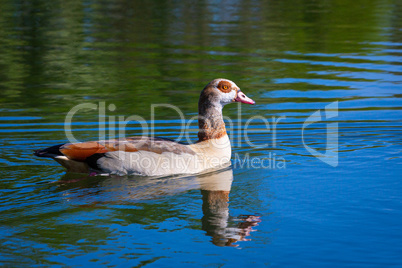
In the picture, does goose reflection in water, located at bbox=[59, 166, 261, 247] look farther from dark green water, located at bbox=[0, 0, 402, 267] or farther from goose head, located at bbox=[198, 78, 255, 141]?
goose head, located at bbox=[198, 78, 255, 141]

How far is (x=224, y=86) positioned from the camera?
10023 millimetres

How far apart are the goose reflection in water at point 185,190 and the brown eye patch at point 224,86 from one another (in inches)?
49.6

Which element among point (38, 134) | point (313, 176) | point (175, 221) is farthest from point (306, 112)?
point (175, 221)

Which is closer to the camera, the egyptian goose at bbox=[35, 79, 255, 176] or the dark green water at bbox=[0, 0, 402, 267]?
the dark green water at bbox=[0, 0, 402, 267]

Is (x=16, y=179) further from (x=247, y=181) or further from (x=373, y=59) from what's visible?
(x=373, y=59)

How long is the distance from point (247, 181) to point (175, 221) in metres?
2.05

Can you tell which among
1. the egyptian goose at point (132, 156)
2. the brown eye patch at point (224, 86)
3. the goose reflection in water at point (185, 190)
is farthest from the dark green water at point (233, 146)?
the brown eye patch at point (224, 86)

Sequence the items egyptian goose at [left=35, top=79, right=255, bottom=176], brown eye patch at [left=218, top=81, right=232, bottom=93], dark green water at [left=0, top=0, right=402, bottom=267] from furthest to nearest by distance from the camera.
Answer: brown eye patch at [left=218, top=81, right=232, bottom=93]
egyptian goose at [left=35, top=79, right=255, bottom=176]
dark green water at [left=0, top=0, right=402, bottom=267]

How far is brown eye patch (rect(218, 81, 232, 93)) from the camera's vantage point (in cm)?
1002

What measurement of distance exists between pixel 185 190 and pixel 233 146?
8.59 feet

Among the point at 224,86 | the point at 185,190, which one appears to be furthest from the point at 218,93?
the point at 185,190

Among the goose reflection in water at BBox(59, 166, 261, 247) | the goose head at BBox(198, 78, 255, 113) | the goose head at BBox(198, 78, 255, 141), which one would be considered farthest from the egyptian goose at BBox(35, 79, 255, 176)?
the goose head at BBox(198, 78, 255, 113)

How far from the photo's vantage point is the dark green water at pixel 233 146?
6691 millimetres

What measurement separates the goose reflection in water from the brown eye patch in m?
1.26
